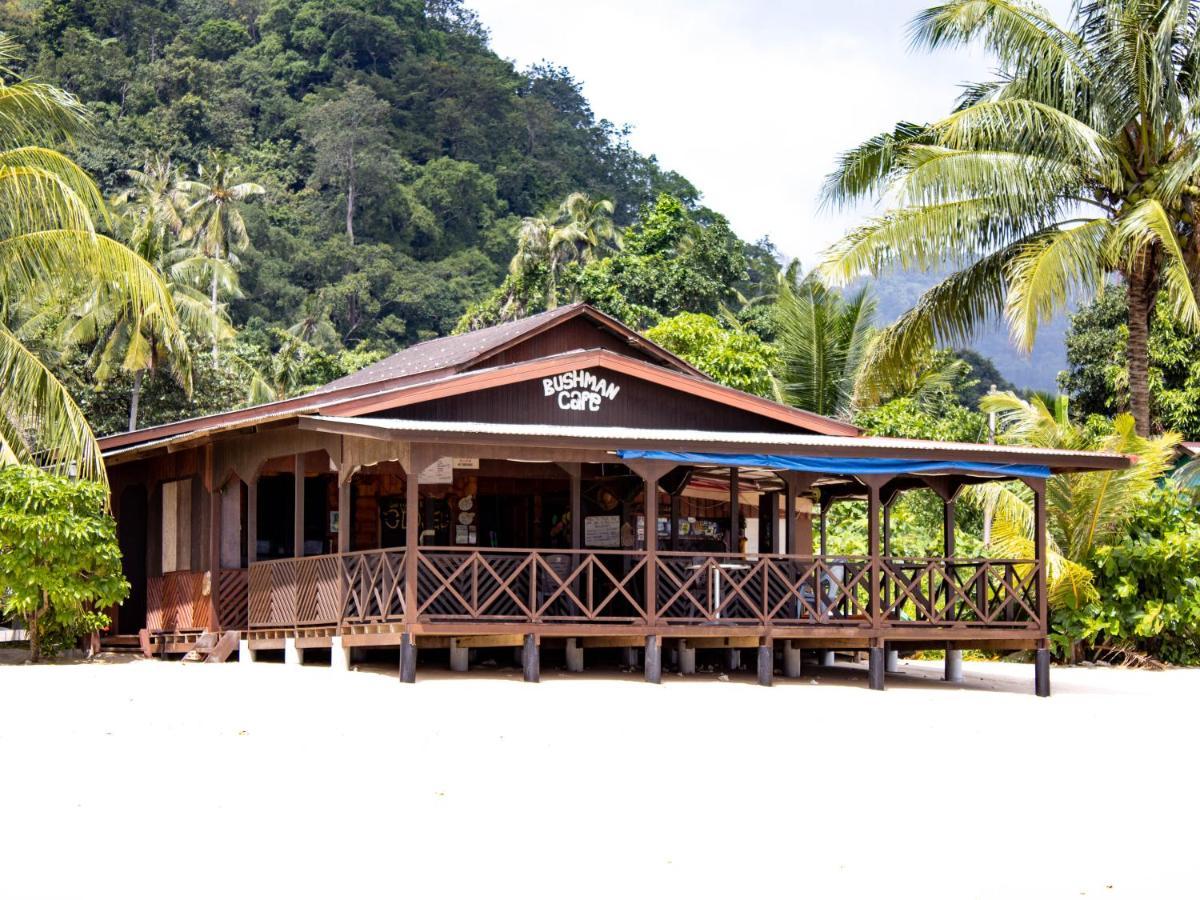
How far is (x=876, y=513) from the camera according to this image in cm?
2105

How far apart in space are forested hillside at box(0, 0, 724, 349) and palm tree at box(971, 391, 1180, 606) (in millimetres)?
44669

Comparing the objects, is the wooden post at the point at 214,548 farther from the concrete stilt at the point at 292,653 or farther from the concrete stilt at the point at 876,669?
the concrete stilt at the point at 876,669

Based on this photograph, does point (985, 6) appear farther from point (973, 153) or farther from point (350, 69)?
point (350, 69)

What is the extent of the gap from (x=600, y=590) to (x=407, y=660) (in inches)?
168

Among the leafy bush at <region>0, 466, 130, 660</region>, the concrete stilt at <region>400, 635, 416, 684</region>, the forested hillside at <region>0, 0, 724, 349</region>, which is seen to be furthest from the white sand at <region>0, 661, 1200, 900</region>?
the forested hillside at <region>0, 0, 724, 349</region>

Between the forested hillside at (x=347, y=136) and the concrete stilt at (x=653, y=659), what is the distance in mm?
49617

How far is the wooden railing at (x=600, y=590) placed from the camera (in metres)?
19.0

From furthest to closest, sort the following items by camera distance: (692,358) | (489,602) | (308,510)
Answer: (692,358) → (308,510) → (489,602)

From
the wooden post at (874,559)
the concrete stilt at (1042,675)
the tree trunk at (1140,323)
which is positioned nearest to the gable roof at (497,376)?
the wooden post at (874,559)

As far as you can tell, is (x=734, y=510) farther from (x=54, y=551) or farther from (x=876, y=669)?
(x=54, y=551)

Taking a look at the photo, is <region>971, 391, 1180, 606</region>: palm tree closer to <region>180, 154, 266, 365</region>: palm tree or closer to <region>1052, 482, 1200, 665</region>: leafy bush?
<region>1052, 482, 1200, 665</region>: leafy bush

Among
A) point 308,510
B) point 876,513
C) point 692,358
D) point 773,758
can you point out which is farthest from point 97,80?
point 773,758

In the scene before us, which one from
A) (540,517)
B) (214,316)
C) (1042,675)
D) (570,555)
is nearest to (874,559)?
(1042,675)

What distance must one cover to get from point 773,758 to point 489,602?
5.34 m
